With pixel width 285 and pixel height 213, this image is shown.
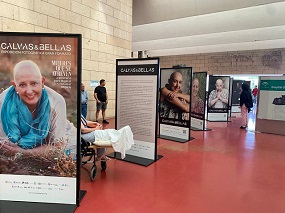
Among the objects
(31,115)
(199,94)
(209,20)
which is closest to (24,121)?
(31,115)

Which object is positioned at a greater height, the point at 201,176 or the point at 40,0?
the point at 40,0

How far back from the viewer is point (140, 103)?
A: 150 inches

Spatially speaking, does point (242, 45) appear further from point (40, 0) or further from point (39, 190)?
point (39, 190)

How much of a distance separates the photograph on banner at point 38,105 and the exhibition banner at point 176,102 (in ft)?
11.0

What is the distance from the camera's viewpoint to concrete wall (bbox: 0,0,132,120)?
518cm

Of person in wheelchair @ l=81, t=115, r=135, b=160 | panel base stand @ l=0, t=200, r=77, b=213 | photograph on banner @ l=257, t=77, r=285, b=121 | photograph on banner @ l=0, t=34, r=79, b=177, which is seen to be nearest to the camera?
photograph on banner @ l=0, t=34, r=79, b=177

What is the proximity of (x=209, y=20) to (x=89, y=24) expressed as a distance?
4.42m

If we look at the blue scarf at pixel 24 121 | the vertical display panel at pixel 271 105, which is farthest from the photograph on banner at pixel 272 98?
the blue scarf at pixel 24 121

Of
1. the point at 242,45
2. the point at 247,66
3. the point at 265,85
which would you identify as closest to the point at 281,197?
the point at 265,85

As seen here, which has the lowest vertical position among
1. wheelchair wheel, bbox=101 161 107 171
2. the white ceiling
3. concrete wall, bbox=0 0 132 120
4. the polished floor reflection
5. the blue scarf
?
the polished floor reflection

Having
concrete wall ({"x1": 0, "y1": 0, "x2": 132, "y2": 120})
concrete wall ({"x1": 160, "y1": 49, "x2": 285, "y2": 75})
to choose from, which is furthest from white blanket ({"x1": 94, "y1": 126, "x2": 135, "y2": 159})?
concrete wall ({"x1": 160, "y1": 49, "x2": 285, "y2": 75})

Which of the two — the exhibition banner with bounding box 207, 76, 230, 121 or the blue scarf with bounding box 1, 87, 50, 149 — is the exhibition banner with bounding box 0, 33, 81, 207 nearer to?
the blue scarf with bounding box 1, 87, 50, 149

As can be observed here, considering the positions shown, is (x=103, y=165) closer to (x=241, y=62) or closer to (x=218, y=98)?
(x=218, y=98)

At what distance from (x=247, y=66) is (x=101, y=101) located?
11.6 meters
